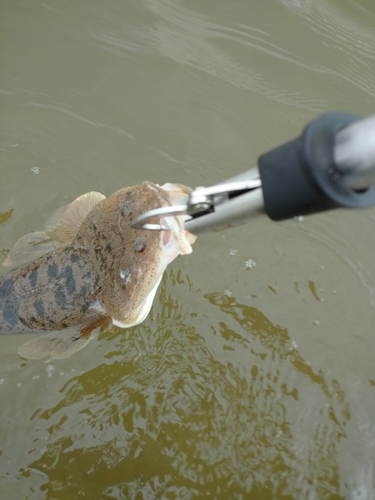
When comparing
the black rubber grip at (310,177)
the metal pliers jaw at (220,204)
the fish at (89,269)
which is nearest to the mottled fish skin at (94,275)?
the fish at (89,269)

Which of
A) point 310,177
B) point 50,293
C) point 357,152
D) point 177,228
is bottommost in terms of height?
point 50,293

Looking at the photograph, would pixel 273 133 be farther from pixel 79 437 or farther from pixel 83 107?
pixel 79 437

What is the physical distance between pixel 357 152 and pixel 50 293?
7.31 feet

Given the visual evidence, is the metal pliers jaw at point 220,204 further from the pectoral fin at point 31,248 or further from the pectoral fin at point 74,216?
the pectoral fin at point 31,248

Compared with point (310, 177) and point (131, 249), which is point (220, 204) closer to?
point (310, 177)

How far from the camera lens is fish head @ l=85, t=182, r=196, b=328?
7.60 feet

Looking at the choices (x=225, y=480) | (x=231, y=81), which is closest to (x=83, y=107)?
(x=231, y=81)

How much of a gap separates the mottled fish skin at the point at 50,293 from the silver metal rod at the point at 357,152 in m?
1.92

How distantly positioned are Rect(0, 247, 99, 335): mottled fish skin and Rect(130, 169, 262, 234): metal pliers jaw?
134cm

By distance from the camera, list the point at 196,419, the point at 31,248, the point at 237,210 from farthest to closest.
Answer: the point at 196,419, the point at 31,248, the point at 237,210

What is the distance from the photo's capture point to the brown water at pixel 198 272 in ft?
11.5

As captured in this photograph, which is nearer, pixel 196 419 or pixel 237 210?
pixel 237 210

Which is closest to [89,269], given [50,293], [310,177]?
[50,293]

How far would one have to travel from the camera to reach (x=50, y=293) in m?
2.77
